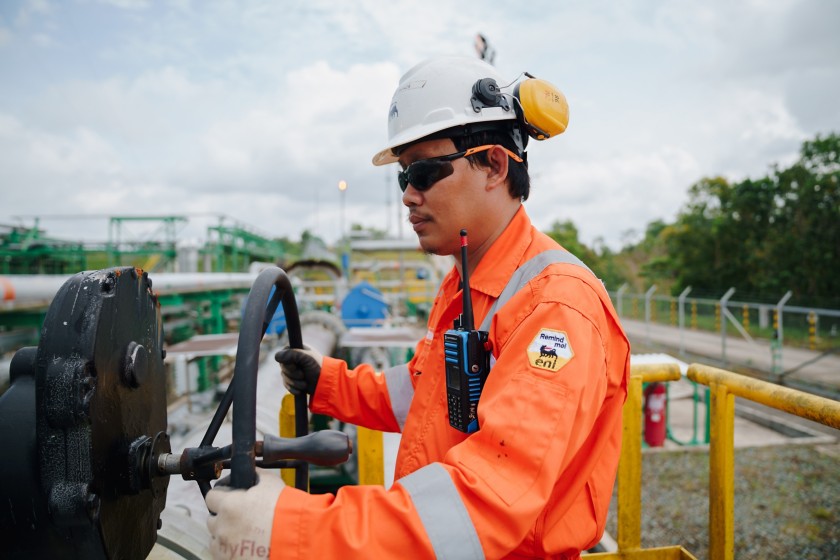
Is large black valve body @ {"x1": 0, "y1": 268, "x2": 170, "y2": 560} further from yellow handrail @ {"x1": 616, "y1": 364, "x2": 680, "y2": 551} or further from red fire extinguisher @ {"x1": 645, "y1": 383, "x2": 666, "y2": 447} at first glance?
red fire extinguisher @ {"x1": 645, "y1": 383, "x2": 666, "y2": 447}

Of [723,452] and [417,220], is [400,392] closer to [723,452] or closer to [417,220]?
[417,220]

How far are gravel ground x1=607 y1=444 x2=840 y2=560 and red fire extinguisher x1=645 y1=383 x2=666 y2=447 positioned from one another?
288 mm

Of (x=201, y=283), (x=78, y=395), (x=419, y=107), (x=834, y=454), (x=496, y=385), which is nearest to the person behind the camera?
(x=78, y=395)

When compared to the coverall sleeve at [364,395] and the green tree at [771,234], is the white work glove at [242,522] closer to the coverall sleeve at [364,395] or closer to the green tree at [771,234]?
the coverall sleeve at [364,395]

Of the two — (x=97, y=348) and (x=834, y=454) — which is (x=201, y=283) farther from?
(x=834, y=454)

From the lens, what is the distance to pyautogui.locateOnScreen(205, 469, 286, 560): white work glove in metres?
0.89

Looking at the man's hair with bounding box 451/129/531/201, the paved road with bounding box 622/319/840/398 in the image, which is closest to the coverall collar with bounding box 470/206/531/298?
the man's hair with bounding box 451/129/531/201

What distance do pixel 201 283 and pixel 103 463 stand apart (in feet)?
24.8

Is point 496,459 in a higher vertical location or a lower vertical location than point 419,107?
lower

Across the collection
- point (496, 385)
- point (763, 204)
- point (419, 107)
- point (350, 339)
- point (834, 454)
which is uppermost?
point (763, 204)

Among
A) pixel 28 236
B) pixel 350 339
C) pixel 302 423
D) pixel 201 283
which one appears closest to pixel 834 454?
pixel 350 339

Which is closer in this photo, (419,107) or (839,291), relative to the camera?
(419,107)

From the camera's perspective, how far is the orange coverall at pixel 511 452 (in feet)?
2.97

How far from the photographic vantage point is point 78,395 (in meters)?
0.92
